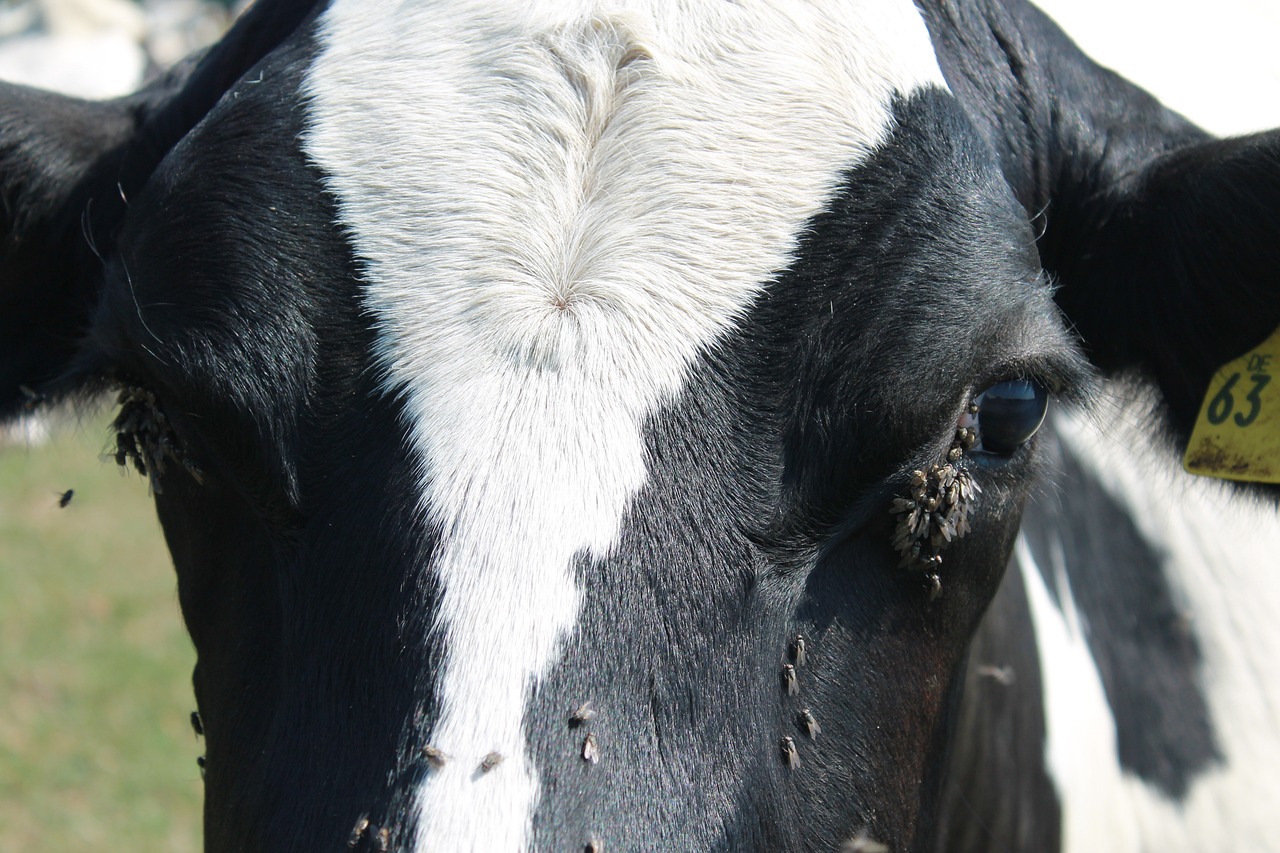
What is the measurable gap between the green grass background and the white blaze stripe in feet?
10.2

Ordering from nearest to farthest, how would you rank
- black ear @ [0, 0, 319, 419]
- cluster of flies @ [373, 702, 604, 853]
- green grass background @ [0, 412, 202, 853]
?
cluster of flies @ [373, 702, 604, 853]
black ear @ [0, 0, 319, 419]
green grass background @ [0, 412, 202, 853]

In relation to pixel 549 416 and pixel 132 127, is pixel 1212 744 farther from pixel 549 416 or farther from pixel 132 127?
pixel 132 127

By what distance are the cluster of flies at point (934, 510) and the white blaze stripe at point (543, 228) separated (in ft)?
1.07

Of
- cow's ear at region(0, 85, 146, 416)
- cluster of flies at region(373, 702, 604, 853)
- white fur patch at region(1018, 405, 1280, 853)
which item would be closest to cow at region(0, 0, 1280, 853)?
cluster of flies at region(373, 702, 604, 853)

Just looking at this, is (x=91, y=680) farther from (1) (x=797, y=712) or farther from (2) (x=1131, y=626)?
(1) (x=797, y=712)

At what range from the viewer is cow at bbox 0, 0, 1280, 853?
4.64ft

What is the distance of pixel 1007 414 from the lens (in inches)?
68.7

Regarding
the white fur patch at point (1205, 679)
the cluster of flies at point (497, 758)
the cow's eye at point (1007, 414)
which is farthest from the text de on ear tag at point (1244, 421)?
the cluster of flies at point (497, 758)

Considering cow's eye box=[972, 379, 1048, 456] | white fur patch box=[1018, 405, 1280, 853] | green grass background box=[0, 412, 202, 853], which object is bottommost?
green grass background box=[0, 412, 202, 853]

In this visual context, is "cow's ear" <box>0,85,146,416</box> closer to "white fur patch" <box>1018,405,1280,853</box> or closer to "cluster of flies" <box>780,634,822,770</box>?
"cluster of flies" <box>780,634,822,770</box>

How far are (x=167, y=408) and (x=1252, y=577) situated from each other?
2.24 m

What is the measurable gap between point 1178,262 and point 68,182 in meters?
1.78

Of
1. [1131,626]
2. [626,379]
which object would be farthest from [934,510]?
[1131,626]

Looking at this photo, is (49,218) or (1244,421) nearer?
(1244,421)
